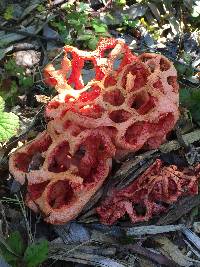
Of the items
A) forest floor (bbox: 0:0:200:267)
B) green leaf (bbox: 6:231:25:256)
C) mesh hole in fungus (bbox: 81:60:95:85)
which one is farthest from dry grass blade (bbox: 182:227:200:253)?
mesh hole in fungus (bbox: 81:60:95:85)

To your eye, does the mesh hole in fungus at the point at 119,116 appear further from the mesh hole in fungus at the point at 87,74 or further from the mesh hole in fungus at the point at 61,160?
the mesh hole in fungus at the point at 87,74

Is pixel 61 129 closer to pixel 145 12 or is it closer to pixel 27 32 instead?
pixel 27 32

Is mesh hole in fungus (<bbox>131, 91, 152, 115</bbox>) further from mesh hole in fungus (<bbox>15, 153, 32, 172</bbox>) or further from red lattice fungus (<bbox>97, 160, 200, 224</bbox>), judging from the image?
mesh hole in fungus (<bbox>15, 153, 32, 172</bbox>)

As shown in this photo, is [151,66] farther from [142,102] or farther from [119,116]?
[119,116]

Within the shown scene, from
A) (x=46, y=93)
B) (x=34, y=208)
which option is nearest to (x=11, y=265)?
(x=34, y=208)

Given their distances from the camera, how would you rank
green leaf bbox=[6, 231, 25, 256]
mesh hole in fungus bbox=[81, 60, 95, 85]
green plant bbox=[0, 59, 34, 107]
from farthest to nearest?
mesh hole in fungus bbox=[81, 60, 95, 85] < green plant bbox=[0, 59, 34, 107] < green leaf bbox=[6, 231, 25, 256]

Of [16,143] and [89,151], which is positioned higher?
[89,151]

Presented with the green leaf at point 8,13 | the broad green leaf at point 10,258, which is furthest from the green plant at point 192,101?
the green leaf at point 8,13
